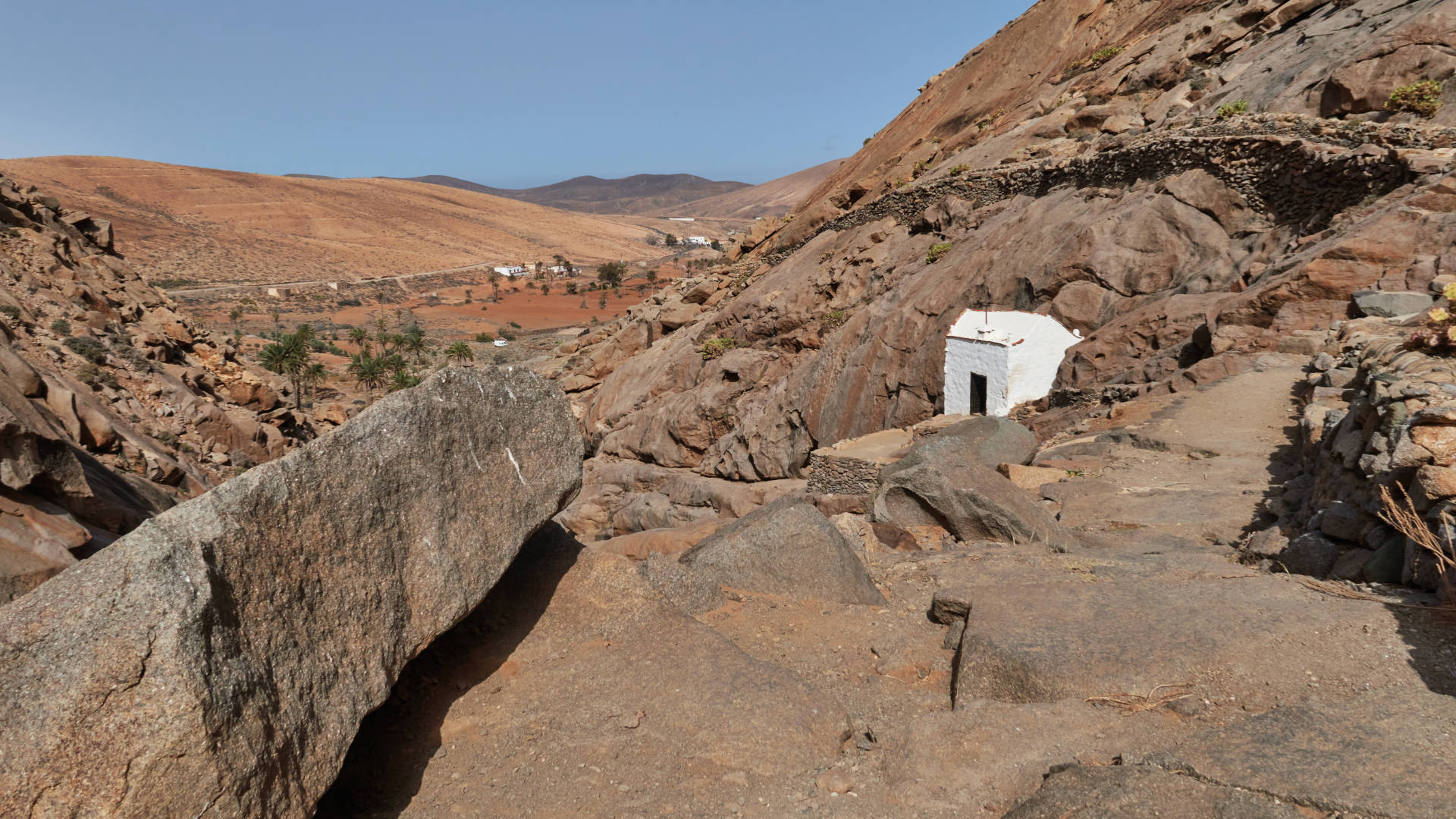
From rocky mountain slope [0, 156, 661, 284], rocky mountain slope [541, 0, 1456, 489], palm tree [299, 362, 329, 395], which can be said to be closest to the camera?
rocky mountain slope [541, 0, 1456, 489]

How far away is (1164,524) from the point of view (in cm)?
950

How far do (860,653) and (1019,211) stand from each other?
19.5 meters

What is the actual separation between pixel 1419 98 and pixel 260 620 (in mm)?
23530

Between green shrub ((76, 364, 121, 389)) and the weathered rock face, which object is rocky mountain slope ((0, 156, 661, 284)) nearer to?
green shrub ((76, 364, 121, 389))

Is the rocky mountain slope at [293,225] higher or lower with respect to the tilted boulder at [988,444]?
higher

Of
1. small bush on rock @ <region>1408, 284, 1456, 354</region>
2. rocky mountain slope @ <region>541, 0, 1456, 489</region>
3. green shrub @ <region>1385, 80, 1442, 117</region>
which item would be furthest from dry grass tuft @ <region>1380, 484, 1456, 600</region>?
green shrub @ <region>1385, 80, 1442, 117</region>

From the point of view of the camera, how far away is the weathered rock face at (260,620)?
3035 mm

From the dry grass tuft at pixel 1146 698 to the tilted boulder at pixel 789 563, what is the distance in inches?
99.7

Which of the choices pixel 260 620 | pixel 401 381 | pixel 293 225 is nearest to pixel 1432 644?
pixel 260 620

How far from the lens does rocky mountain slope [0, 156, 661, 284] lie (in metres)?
92.4

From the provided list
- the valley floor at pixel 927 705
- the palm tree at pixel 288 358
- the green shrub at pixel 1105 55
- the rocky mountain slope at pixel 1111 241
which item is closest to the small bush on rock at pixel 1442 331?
the valley floor at pixel 927 705

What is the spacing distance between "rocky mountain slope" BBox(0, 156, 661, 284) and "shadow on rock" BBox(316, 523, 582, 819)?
92.2 m

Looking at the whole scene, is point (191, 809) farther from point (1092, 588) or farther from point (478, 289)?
point (478, 289)

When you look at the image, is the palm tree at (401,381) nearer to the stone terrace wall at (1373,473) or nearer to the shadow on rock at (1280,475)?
the shadow on rock at (1280,475)
